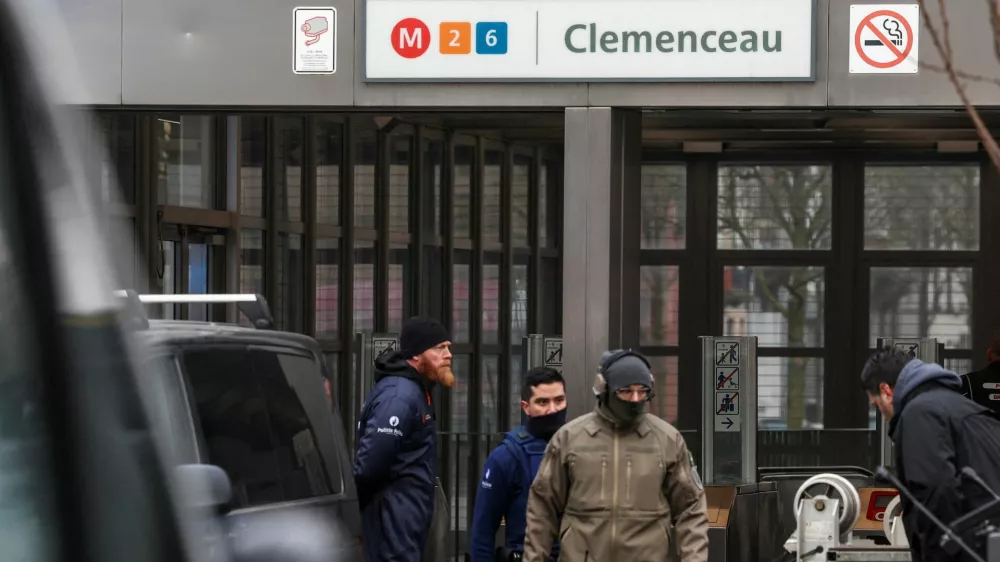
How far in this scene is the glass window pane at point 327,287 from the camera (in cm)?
1523

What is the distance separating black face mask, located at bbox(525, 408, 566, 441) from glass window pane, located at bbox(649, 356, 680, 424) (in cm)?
1298

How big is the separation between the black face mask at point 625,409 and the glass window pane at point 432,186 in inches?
425

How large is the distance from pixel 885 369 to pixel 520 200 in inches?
513

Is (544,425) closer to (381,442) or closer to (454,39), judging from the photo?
(381,442)

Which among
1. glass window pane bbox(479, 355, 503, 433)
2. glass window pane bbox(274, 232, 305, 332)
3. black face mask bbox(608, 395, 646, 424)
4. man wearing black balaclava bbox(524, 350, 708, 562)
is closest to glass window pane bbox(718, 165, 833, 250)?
glass window pane bbox(479, 355, 503, 433)

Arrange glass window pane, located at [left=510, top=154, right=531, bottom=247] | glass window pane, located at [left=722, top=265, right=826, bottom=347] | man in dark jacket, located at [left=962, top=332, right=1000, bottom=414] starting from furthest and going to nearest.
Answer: glass window pane, located at [left=722, top=265, right=826, bottom=347], glass window pane, located at [left=510, top=154, right=531, bottom=247], man in dark jacket, located at [left=962, top=332, right=1000, bottom=414]

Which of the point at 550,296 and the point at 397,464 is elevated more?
the point at 550,296

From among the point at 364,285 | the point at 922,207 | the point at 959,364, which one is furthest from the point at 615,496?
the point at 922,207

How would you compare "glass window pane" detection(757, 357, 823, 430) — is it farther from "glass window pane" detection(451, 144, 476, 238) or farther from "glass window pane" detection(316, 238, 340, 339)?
"glass window pane" detection(316, 238, 340, 339)

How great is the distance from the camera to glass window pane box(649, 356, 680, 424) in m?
20.3

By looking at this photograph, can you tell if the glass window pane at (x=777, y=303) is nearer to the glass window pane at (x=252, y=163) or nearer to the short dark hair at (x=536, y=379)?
the glass window pane at (x=252, y=163)

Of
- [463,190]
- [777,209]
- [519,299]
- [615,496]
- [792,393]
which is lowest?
[792,393]

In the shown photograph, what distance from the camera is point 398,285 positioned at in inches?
659

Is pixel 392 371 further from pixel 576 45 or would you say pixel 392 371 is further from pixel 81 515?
pixel 81 515
